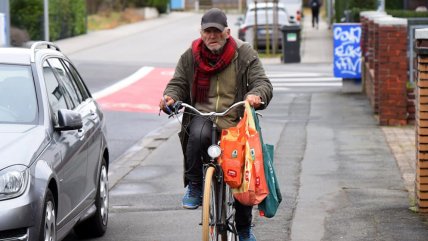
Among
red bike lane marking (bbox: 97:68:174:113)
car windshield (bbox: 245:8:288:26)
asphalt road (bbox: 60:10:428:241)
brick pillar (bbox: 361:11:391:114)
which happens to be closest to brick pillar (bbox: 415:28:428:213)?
asphalt road (bbox: 60:10:428:241)

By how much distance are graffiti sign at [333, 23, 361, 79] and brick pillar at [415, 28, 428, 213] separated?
44.5ft

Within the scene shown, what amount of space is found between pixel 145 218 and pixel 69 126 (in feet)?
7.98

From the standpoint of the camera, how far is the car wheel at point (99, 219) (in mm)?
9078

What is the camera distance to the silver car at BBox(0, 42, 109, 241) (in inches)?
271

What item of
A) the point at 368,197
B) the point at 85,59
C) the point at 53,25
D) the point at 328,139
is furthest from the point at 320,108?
the point at 53,25

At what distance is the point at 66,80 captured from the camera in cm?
915

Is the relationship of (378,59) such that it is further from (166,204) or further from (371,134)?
(166,204)

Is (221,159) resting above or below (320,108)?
above

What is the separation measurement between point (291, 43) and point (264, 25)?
513 cm

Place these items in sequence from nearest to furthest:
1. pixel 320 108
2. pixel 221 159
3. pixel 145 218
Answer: pixel 221 159
pixel 145 218
pixel 320 108

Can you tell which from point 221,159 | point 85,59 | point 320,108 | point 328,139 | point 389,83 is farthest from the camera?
point 85,59

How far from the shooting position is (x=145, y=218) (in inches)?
396

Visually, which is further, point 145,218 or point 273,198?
point 145,218

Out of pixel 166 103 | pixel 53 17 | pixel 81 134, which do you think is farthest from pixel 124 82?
pixel 166 103
